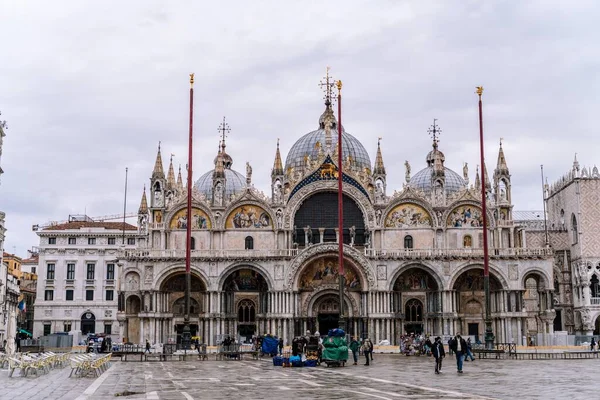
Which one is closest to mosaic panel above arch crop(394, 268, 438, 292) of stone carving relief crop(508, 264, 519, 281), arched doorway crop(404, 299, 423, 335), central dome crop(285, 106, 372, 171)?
arched doorway crop(404, 299, 423, 335)

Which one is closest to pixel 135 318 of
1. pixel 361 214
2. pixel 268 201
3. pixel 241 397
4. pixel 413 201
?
pixel 268 201

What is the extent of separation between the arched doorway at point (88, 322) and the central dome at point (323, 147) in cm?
2962

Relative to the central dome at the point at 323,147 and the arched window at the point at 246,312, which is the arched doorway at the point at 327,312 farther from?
the central dome at the point at 323,147

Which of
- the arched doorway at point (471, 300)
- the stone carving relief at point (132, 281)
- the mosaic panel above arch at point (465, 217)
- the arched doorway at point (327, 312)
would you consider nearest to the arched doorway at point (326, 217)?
the arched doorway at point (327, 312)

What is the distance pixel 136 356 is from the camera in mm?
52281

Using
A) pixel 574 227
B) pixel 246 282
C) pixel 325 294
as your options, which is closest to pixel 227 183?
pixel 246 282

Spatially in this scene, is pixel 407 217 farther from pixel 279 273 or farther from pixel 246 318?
pixel 246 318

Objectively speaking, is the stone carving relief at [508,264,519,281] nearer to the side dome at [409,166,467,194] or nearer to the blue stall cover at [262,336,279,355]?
the side dome at [409,166,467,194]

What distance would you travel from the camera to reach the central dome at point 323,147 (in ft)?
252

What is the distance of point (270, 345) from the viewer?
48.7 meters

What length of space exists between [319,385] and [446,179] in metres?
62.8

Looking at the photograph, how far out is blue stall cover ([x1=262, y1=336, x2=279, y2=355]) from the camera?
48.4 metres

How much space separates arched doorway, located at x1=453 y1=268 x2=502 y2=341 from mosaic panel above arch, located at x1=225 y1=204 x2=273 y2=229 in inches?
695

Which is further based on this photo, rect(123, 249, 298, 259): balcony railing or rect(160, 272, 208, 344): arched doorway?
rect(160, 272, 208, 344): arched doorway
